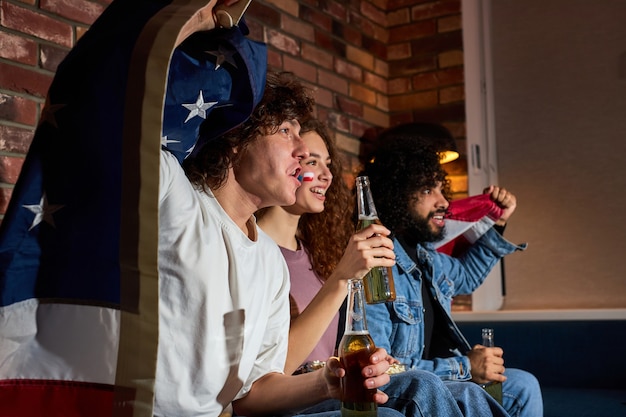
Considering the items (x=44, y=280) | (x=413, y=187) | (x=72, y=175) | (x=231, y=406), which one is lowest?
(x=231, y=406)

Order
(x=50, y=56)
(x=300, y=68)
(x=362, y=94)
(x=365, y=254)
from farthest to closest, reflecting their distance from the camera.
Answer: (x=362, y=94) < (x=300, y=68) < (x=50, y=56) < (x=365, y=254)

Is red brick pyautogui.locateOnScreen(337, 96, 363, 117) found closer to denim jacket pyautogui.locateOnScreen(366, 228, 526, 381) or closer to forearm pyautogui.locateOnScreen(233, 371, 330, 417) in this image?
denim jacket pyautogui.locateOnScreen(366, 228, 526, 381)

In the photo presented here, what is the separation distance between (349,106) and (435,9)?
70cm

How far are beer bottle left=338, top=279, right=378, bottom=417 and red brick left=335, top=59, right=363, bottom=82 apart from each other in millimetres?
2083

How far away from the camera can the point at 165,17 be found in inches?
35.6

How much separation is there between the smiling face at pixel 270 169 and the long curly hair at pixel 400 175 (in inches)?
35.5

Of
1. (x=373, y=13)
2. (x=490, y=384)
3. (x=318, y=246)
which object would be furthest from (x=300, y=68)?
(x=490, y=384)

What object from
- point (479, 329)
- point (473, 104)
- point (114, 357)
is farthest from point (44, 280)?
point (473, 104)

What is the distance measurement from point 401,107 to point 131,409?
2.97 metres

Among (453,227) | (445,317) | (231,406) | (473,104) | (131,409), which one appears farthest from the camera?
(473,104)

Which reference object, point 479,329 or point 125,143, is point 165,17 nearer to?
point 125,143

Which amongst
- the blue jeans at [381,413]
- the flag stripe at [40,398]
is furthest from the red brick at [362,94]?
the flag stripe at [40,398]

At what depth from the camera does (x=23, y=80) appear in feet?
6.08

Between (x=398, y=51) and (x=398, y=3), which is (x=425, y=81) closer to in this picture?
(x=398, y=51)
